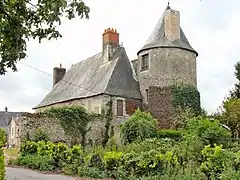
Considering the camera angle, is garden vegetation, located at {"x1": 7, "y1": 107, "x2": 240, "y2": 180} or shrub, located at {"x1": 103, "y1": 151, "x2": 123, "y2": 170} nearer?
garden vegetation, located at {"x1": 7, "y1": 107, "x2": 240, "y2": 180}

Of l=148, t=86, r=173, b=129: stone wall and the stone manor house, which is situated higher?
the stone manor house

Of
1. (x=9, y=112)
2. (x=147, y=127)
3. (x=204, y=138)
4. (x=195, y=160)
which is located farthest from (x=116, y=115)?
(x=9, y=112)

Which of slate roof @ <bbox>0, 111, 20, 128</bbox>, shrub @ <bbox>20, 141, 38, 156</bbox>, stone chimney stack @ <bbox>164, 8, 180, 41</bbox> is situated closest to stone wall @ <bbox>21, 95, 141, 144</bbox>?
stone chimney stack @ <bbox>164, 8, 180, 41</bbox>

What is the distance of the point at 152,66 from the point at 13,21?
26.8 meters

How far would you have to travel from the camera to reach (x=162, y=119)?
33.9 m

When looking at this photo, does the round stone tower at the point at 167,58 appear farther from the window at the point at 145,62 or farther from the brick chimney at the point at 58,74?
the brick chimney at the point at 58,74

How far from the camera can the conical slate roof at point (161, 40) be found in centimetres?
3454

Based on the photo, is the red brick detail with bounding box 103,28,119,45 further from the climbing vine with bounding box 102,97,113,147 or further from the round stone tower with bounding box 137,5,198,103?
the climbing vine with bounding box 102,97,113,147

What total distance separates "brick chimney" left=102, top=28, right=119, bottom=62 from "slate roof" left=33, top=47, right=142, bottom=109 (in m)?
0.42

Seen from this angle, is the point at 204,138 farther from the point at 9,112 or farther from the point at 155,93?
the point at 9,112

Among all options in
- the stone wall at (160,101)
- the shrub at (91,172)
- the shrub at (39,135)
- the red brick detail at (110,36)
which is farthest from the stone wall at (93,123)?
the shrub at (91,172)

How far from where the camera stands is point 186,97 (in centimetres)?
3441

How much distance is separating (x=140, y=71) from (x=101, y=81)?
11.6 ft

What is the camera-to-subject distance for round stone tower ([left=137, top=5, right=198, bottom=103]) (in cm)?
3425
